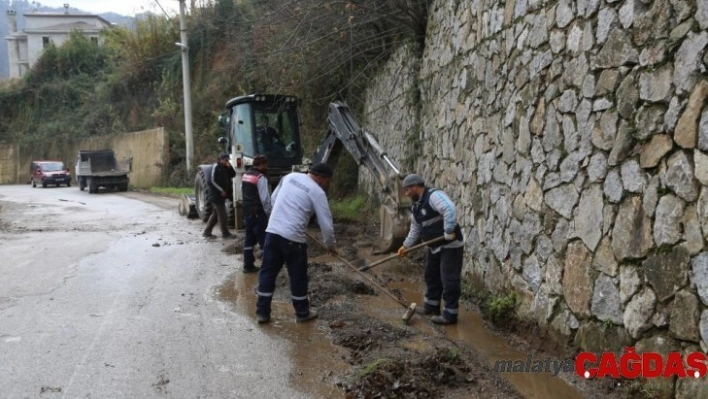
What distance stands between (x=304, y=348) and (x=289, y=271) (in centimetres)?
108

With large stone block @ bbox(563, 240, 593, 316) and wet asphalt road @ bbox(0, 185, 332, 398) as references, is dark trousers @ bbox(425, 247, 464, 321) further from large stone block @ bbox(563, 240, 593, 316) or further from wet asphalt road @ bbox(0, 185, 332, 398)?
wet asphalt road @ bbox(0, 185, 332, 398)

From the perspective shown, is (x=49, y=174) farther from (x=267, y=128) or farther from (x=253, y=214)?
(x=253, y=214)

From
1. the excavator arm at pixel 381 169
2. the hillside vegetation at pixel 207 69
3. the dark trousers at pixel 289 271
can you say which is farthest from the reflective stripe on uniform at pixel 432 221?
the hillside vegetation at pixel 207 69

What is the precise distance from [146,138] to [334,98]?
18.7 metres

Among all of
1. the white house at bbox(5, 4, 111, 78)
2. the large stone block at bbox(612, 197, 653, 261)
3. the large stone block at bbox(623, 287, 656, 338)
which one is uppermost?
the white house at bbox(5, 4, 111, 78)

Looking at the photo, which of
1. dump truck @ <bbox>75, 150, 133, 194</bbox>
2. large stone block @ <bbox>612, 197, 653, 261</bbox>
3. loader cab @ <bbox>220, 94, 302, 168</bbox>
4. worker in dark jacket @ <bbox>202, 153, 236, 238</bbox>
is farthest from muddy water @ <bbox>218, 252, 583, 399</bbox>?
dump truck @ <bbox>75, 150, 133, 194</bbox>

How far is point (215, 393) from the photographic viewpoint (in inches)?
187

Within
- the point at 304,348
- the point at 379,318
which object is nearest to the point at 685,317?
the point at 304,348

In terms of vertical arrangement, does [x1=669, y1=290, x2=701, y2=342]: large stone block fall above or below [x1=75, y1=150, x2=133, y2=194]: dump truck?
below

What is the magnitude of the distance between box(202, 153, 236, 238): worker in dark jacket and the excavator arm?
246 cm

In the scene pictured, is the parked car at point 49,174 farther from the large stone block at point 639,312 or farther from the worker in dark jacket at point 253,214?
the large stone block at point 639,312

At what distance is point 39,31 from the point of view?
201 ft

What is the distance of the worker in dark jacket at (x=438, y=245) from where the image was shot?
6.66 metres

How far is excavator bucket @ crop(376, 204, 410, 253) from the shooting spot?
905 cm
